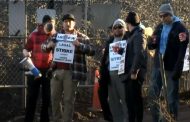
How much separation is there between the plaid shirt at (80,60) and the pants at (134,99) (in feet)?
3.27

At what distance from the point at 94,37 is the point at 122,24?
Answer: 3.65 m

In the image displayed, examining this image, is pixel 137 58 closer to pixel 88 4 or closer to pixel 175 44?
pixel 175 44

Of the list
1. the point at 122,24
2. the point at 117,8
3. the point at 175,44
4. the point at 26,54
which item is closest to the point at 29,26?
the point at 117,8

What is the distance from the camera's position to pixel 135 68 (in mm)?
8656

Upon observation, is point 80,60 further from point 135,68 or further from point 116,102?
point 135,68

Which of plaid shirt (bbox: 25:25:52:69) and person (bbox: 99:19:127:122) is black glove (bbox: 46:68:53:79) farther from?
person (bbox: 99:19:127:122)

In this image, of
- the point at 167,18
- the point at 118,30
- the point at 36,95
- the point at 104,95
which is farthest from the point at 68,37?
the point at 167,18

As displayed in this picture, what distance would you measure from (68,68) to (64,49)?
1.08ft

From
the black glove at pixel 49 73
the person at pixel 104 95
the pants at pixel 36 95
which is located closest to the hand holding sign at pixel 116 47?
the person at pixel 104 95

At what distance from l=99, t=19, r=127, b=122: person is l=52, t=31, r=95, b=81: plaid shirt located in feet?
1.00

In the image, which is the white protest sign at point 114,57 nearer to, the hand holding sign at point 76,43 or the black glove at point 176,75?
the hand holding sign at point 76,43

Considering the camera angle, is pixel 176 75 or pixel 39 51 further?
pixel 39 51

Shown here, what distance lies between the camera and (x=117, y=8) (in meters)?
12.5

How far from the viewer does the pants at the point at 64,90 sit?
31.4 feet
